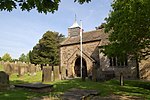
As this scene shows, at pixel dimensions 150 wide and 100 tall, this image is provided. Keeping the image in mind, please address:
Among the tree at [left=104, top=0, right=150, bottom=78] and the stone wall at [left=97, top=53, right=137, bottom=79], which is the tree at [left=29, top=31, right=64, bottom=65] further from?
the tree at [left=104, top=0, right=150, bottom=78]

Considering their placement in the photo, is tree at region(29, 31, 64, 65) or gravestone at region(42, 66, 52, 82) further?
tree at region(29, 31, 64, 65)

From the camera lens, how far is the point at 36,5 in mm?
6445

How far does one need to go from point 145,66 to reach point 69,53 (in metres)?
14.8

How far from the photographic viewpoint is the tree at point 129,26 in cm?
1498

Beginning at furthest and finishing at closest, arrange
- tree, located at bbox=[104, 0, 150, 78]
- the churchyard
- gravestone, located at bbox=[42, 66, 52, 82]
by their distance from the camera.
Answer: gravestone, located at bbox=[42, 66, 52, 82], tree, located at bbox=[104, 0, 150, 78], the churchyard

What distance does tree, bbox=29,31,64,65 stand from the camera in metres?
64.8

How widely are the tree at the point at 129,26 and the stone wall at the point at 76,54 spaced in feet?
56.4

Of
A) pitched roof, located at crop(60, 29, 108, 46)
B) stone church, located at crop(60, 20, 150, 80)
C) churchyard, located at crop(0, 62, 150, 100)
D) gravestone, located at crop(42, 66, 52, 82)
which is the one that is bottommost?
churchyard, located at crop(0, 62, 150, 100)

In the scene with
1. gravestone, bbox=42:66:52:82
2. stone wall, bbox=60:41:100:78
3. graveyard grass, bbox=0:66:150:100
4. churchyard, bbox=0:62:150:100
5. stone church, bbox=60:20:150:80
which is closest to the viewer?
churchyard, bbox=0:62:150:100

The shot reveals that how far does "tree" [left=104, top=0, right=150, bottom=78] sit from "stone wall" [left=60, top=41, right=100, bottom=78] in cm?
1719

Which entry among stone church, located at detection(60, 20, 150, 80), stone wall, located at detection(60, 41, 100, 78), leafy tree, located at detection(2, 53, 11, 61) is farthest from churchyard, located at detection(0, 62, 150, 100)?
leafy tree, located at detection(2, 53, 11, 61)

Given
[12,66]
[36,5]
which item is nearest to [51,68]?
[12,66]

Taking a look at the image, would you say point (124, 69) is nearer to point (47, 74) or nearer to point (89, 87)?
point (47, 74)

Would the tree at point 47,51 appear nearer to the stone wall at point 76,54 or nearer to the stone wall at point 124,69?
the stone wall at point 76,54
